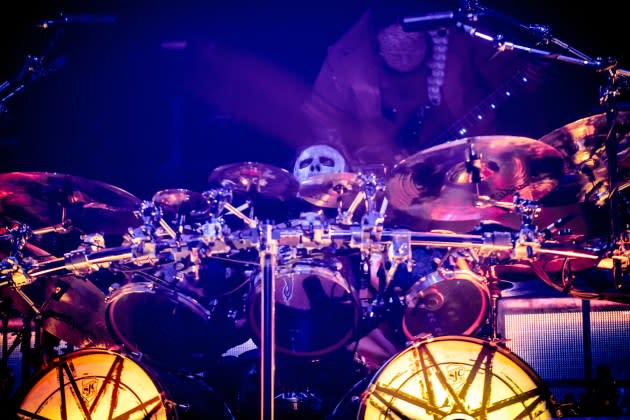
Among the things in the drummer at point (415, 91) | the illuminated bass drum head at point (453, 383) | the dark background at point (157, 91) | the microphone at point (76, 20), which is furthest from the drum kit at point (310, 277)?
the drummer at point (415, 91)

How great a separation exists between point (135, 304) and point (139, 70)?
124 inches

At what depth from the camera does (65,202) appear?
3.32m

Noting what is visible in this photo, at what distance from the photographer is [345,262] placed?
12.2ft

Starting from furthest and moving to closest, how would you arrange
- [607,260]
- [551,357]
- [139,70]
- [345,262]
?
[139,70] → [551,357] → [345,262] → [607,260]

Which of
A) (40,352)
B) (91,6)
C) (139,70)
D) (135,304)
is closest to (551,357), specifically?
(135,304)

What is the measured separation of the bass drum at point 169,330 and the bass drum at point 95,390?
50cm

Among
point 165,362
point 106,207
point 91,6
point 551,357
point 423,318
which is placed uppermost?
point 91,6

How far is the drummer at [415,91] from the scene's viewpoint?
532 centimetres

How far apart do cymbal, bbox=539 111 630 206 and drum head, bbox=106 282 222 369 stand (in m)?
2.83

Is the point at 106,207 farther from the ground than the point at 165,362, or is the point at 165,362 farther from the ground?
the point at 106,207

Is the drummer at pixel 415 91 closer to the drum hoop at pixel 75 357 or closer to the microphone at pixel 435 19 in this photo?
the microphone at pixel 435 19

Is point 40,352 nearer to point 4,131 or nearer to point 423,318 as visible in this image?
point 4,131

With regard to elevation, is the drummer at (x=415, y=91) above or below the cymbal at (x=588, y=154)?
above

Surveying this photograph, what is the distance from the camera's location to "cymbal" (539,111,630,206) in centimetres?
295
